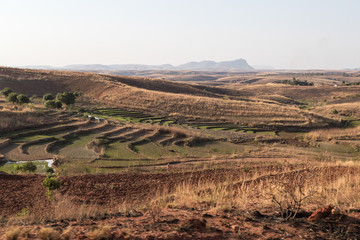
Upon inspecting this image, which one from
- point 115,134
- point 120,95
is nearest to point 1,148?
point 115,134

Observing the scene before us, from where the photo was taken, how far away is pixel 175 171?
18875mm

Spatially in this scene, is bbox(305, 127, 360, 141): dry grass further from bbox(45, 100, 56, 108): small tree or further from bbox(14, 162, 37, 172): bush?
bbox(45, 100, 56, 108): small tree

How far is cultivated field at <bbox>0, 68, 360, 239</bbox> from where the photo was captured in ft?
21.9

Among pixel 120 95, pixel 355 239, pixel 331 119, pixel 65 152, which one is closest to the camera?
pixel 355 239

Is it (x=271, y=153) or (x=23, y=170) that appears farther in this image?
(x=271, y=153)

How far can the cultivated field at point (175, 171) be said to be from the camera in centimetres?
668

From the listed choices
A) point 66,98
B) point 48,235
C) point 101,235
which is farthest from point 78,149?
point 66,98

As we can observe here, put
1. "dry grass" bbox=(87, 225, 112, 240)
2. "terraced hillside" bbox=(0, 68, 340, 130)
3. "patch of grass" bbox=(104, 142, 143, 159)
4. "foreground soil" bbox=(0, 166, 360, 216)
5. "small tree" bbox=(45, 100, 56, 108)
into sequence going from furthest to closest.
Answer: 1. "terraced hillside" bbox=(0, 68, 340, 130)
2. "small tree" bbox=(45, 100, 56, 108)
3. "patch of grass" bbox=(104, 142, 143, 159)
4. "foreground soil" bbox=(0, 166, 360, 216)
5. "dry grass" bbox=(87, 225, 112, 240)

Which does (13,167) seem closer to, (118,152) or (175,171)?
(118,152)

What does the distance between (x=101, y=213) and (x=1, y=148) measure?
69.1 feet

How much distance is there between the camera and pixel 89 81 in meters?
77.1

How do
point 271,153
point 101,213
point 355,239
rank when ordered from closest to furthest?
point 355,239
point 101,213
point 271,153

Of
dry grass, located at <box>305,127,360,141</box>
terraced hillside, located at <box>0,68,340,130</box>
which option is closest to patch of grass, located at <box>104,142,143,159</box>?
terraced hillside, located at <box>0,68,340,130</box>

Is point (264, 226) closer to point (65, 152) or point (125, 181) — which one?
point (125, 181)
